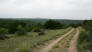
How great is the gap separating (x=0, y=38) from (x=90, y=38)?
992 cm

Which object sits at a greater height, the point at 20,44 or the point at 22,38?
the point at 20,44

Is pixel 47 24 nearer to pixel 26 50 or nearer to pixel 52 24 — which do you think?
pixel 52 24

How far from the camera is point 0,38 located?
48.9 ft

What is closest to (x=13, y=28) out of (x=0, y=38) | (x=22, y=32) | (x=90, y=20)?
(x=22, y=32)

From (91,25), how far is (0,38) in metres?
10.0

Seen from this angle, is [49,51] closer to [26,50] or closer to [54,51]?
[54,51]

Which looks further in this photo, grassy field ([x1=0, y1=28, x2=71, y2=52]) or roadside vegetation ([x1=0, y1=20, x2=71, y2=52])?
roadside vegetation ([x1=0, y1=20, x2=71, y2=52])

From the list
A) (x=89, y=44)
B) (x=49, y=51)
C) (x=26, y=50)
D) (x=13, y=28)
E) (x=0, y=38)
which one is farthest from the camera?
(x=13, y=28)

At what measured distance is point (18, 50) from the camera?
8.84 m

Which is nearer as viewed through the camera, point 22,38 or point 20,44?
point 20,44

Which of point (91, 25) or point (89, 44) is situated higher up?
point (91, 25)

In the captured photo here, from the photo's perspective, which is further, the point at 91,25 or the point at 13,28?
the point at 13,28

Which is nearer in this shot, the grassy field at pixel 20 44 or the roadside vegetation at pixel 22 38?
the grassy field at pixel 20 44

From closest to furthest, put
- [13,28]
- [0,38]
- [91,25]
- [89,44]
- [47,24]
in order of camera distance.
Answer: [89,44] < [91,25] < [0,38] < [13,28] < [47,24]
